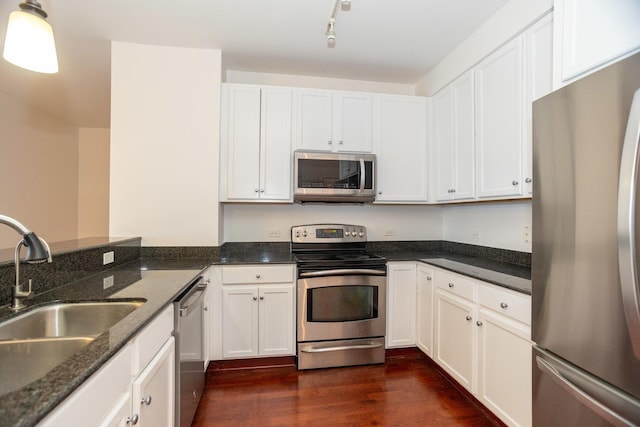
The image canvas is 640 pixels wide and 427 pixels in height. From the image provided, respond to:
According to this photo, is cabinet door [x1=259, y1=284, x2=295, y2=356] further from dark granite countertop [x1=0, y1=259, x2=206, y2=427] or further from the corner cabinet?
the corner cabinet

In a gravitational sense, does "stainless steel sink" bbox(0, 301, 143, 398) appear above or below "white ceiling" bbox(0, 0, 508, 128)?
below

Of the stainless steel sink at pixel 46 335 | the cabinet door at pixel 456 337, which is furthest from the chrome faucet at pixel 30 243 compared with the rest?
the cabinet door at pixel 456 337

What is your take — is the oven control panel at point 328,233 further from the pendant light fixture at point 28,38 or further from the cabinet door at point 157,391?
the pendant light fixture at point 28,38

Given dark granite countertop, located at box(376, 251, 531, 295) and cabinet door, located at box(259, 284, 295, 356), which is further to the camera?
cabinet door, located at box(259, 284, 295, 356)

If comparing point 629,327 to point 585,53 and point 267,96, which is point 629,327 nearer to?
point 585,53

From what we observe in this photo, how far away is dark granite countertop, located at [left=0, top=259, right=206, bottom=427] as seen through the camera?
600 mm

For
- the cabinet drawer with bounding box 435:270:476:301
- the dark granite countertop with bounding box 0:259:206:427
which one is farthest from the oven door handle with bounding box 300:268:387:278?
the dark granite countertop with bounding box 0:259:206:427

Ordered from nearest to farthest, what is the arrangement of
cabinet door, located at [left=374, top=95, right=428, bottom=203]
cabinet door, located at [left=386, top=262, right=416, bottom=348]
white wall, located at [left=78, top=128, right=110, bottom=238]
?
cabinet door, located at [left=386, top=262, right=416, bottom=348]
cabinet door, located at [left=374, top=95, right=428, bottom=203]
white wall, located at [left=78, top=128, right=110, bottom=238]

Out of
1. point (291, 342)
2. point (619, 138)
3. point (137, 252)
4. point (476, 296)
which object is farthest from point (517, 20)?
point (137, 252)

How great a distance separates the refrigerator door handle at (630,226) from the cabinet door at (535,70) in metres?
0.85

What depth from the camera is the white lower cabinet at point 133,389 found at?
2.38 ft

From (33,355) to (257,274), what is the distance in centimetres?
146

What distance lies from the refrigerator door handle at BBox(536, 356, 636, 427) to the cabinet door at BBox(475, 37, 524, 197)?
101cm

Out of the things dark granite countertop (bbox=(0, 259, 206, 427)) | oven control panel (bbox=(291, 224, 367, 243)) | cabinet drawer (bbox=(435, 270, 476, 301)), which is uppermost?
oven control panel (bbox=(291, 224, 367, 243))
